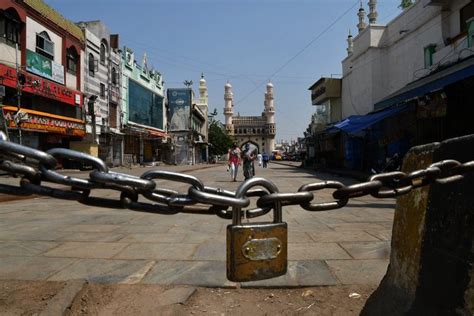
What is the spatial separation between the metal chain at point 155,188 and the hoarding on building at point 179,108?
48.5 meters

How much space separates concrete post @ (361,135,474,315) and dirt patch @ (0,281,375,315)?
399 mm

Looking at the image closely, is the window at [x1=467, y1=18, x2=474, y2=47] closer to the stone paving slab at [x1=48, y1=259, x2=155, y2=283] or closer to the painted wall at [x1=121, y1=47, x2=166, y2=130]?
the stone paving slab at [x1=48, y1=259, x2=155, y2=283]

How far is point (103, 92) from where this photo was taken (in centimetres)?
2831

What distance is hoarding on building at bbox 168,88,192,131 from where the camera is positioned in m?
49.2

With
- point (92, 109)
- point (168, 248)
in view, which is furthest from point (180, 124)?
point (168, 248)

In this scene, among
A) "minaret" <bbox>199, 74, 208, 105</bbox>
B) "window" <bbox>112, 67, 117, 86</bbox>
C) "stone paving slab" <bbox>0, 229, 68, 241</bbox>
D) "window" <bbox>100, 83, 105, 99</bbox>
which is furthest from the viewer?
"minaret" <bbox>199, 74, 208, 105</bbox>

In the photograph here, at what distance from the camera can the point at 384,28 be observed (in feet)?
76.8

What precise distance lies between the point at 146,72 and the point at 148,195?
128 feet

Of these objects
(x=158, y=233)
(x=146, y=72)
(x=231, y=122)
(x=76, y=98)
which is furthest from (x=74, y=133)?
(x=231, y=122)

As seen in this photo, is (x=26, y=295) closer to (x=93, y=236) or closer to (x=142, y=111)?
(x=93, y=236)

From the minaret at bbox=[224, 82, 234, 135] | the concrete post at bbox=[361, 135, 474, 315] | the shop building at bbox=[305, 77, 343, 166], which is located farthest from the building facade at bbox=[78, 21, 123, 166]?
the minaret at bbox=[224, 82, 234, 135]

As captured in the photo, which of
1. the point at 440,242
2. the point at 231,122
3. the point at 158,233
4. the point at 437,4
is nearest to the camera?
the point at 440,242

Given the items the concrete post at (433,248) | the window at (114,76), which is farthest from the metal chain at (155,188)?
the window at (114,76)

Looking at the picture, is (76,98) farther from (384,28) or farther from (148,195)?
(148,195)
